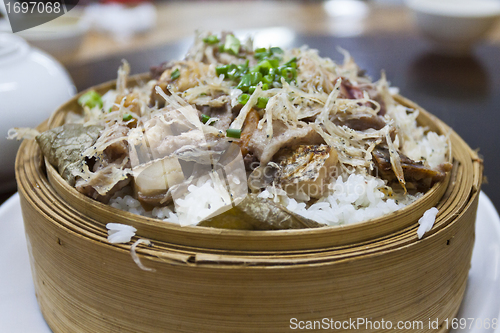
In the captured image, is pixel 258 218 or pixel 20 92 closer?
pixel 258 218

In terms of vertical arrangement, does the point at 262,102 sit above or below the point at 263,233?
above

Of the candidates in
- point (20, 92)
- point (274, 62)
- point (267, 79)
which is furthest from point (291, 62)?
point (20, 92)

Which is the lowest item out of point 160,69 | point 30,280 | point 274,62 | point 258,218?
point 30,280

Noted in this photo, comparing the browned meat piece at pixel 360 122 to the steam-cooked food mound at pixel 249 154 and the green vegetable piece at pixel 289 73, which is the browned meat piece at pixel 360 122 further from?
the green vegetable piece at pixel 289 73

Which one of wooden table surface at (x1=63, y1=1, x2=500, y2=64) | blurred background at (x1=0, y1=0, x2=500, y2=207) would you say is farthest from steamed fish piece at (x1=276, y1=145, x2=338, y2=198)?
wooden table surface at (x1=63, y1=1, x2=500, y2=64)

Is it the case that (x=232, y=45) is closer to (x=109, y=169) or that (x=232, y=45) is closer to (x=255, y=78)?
(x=255, y=78)

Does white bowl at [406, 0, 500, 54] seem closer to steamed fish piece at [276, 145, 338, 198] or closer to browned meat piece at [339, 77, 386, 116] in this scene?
browned meat piece at [339, 77, 386, 116]

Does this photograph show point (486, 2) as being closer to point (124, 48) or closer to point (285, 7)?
point (285, 7)
